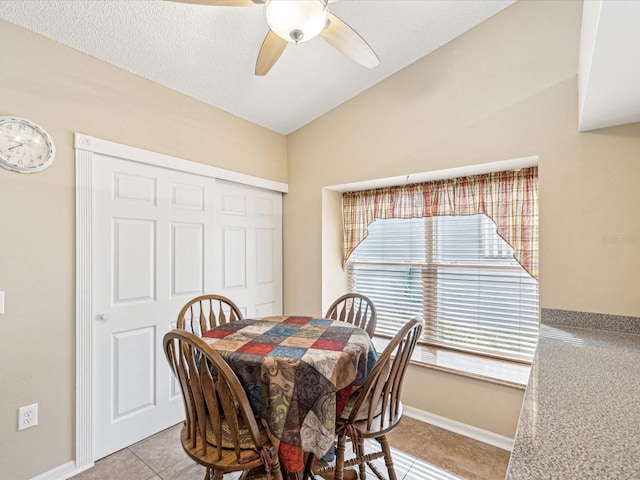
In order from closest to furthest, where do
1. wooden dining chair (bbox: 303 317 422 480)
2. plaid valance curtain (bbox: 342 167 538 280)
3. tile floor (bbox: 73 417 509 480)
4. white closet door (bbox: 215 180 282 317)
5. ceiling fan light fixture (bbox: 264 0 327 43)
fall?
ceiling fan light fixture (bbox: 264 0 327 43), wooden dining chair (bbox: 303 317 422 480), tile floor (bbox: 73 417 509 480), plaid valance curtain (bbox: 342 167 538 280), white closet door (bbox: 215 180 282 317)

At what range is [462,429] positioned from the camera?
2312mm

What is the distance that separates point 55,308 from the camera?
1871mm

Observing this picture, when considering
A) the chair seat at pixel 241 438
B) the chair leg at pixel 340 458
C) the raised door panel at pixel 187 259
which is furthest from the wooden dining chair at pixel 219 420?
the raised door panel at pixel 187 259

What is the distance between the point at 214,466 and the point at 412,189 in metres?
2.49

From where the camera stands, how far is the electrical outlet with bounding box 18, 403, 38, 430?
175 cm

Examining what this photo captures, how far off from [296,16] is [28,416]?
2.44 m

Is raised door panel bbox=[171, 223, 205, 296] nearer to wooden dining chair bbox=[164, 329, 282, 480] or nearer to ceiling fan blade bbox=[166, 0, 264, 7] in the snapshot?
wooden dining chair bbox=[164, 329, 282, 480]

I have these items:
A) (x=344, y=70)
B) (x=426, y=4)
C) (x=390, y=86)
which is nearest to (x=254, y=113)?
(x=344, y=70)

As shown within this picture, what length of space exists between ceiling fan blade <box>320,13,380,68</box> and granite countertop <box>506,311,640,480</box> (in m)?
1.63

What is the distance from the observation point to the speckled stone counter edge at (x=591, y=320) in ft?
5.69

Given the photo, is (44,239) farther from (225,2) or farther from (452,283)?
(452,283)

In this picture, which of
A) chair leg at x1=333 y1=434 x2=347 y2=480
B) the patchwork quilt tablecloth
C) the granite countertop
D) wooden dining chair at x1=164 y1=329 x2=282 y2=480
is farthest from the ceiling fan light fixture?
chair leg at x1=333 y1=434 x2=347 y2=480

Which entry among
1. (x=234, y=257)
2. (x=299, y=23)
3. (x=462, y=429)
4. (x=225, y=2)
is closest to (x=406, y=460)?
(x=462, y=429)

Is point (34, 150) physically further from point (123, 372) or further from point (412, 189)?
point (412, 189)
